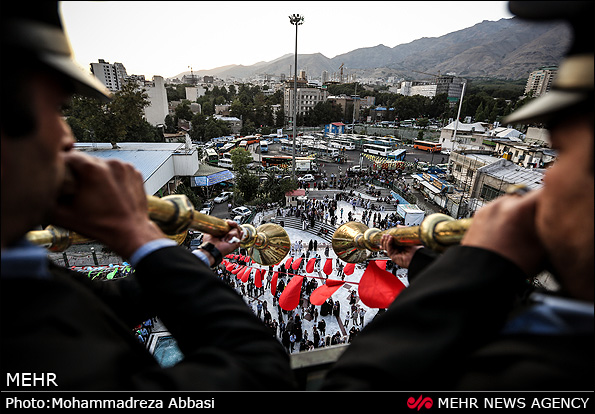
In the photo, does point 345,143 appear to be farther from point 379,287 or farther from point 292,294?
point 379,287

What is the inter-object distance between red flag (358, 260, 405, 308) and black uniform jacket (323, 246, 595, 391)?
412 centimetres

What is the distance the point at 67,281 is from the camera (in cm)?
126

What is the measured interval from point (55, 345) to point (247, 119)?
246ft

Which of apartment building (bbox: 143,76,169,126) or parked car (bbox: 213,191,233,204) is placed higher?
apartment building (bbox: 143,76,169,126)

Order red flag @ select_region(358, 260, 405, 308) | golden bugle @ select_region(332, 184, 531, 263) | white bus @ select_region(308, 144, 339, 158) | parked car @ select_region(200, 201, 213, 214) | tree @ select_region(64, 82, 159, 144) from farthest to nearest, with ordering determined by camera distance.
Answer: white bus @ select_region(308, 144, 339, 158)
parked car @ select_region(200, 201, 213, 214)
tree @ select_region(64, 82, 159, 144)
red flag @ select_region(358, 260, 405, 308)
golden bugle @ select_region(332, 184, 531, 263)

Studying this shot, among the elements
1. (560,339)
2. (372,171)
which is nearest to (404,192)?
(372,171)

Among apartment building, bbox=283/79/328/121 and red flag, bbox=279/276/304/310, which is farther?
apartment building, bbox=283/79/328/121

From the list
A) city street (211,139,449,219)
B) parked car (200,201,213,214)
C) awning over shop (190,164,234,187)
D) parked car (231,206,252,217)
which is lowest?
city street (211,139,449,219)

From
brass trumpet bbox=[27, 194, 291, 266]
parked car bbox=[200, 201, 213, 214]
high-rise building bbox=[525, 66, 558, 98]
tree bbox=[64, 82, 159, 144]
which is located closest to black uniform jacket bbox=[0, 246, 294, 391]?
brass trumpet bbox=[27, 194, 291, 266]

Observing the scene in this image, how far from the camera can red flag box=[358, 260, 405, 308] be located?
5.17 m

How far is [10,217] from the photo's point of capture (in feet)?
3.38

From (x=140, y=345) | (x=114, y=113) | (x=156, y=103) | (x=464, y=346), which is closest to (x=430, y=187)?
(x=464, y=346)

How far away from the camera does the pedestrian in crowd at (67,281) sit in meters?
0.97

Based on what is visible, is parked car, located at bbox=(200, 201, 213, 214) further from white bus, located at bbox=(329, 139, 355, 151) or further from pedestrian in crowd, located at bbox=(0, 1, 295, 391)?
white bus, located at bbox=(329, 139, 355, 151)
